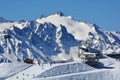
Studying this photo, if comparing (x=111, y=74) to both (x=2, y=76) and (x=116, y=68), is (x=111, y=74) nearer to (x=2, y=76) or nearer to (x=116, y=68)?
(x=116, y=68)

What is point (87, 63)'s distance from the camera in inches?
5044

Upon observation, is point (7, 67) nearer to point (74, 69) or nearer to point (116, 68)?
point (74, 69)

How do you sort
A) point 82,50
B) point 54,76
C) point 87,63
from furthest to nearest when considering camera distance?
point 82,50
point 87,63
point 54,76

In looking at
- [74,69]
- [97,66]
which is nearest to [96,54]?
[97,66]

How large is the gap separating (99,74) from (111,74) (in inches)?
98.7

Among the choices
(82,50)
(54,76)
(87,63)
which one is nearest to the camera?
(54,76)

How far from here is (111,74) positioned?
387 feet

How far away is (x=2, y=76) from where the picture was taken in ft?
395

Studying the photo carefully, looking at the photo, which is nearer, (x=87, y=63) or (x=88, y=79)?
A: (x=88, y=79)

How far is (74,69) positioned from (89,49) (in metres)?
17.5

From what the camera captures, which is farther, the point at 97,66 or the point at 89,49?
the point at 89,49

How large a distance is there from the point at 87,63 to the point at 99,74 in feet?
34.2

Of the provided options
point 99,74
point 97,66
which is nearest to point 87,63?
point 97,66

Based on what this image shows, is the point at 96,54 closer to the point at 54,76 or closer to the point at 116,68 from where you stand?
the point at 116,68
